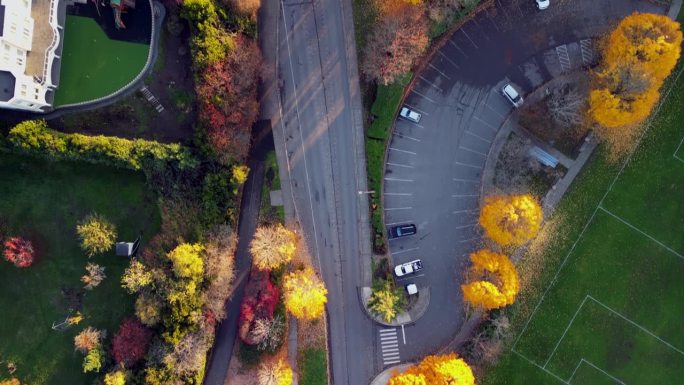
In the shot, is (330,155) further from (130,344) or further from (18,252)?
(18,252)

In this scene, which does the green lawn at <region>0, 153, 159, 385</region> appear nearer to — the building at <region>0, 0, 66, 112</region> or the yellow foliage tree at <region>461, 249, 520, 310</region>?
the building at <region>0, 0, 66, 112</region>

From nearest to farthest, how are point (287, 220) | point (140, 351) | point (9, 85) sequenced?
point (9, 85)
point (140, 351)
point (287, 220)

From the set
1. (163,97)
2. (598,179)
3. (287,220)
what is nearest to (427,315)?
(287,220)

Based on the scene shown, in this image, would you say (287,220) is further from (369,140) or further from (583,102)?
(583,102)

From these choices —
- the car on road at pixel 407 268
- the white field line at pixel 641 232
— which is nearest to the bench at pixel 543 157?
the white field line at pixel 641 232

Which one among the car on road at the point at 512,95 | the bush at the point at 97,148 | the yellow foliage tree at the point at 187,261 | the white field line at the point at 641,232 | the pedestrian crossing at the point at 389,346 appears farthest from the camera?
the white field line at the point at 641,232

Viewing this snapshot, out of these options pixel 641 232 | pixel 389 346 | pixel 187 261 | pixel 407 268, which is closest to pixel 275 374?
pixel 389 346

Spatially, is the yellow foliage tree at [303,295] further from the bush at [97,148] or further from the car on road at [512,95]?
the car on road at [512,95]
